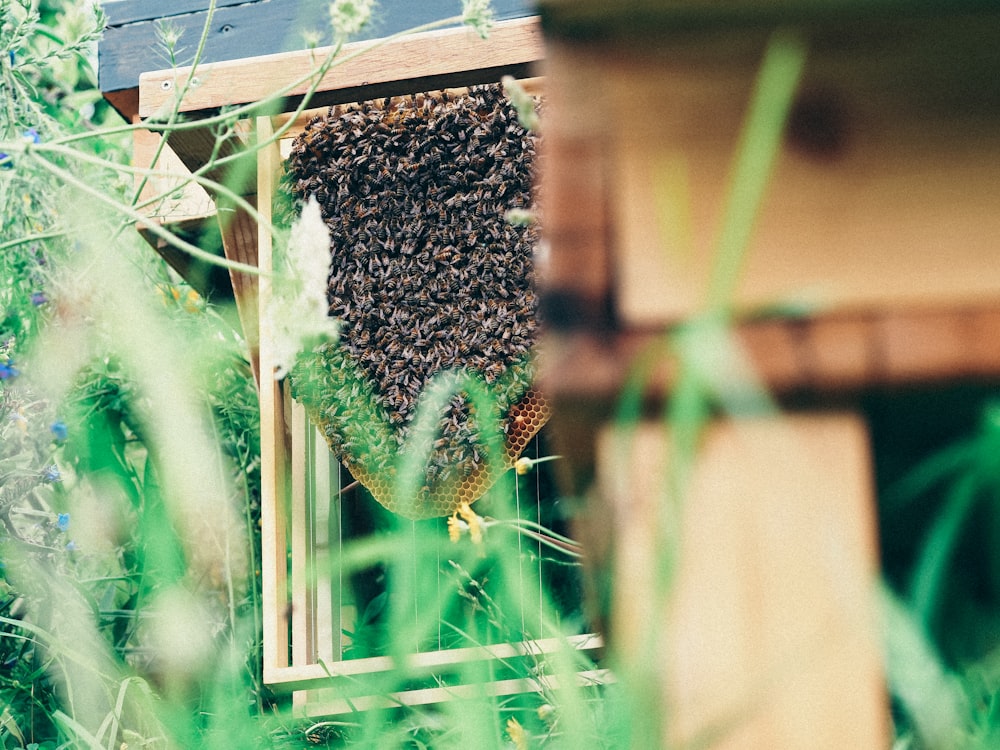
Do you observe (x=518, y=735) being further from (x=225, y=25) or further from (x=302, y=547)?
(x=225, y=25)

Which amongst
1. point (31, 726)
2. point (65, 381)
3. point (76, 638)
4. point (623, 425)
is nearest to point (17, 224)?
point (65, 381)

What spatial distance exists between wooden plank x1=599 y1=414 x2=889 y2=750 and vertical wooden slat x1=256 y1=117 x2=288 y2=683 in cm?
147

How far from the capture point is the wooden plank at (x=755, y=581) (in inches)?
22.7

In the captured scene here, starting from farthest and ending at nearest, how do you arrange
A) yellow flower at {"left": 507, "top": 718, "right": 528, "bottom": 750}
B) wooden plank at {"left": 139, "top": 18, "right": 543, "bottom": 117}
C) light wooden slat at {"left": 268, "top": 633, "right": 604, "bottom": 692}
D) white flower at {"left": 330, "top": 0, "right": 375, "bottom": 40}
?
wooden plank at {"left": 139, "top": 18, "right": 543, "bottom": 117} → light wooden slat at {"left": 268, "top": 633, "right": 604, "bottom": 692} → yellow flower at {"left": 507, "top": 718, "right": 528, "bottom": 750} → white flower at {"left": 330, "top": 0, "right": 375, "bottom": 40}

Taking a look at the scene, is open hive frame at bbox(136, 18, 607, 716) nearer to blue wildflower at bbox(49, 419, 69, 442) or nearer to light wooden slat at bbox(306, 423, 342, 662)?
light wooden slat at bbox(306, 423, 342, 662)

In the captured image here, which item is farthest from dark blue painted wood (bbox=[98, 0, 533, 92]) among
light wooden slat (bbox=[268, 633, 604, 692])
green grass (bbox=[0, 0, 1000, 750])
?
light wooden slat (bbox=[268, 633, 604, 692])

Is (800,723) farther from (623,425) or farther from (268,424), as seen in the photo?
(268,424)

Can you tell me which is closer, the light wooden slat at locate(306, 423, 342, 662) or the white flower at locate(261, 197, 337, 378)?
the white flower at locate(261, 197, 337, 378)

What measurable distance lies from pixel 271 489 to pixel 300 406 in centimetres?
20

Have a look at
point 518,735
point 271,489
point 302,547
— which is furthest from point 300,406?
point 518,735

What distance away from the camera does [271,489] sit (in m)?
2.04

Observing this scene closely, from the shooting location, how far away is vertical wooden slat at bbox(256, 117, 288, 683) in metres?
1.96

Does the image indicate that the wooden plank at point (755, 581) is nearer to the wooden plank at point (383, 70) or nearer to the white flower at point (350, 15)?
the white flower at point (350, 15)

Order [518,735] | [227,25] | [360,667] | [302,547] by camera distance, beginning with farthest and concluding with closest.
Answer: [227,25] < [302,547] < [360,667] < [518,735]
